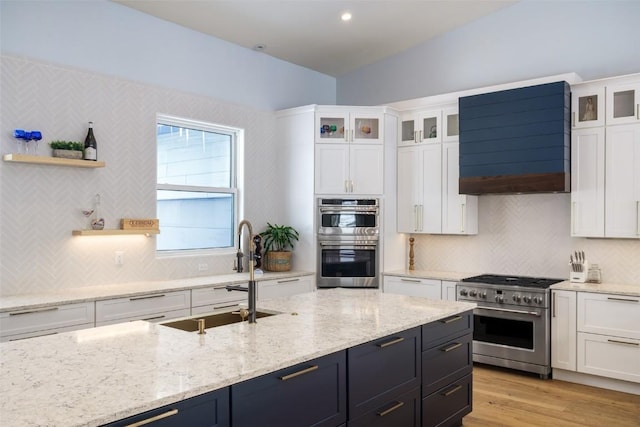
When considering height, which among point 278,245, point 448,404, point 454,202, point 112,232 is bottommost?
point 448,404

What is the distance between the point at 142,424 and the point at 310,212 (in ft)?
13.6

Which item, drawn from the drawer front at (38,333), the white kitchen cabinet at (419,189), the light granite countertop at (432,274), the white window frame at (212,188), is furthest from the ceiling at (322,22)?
the drawer front at (38,333)

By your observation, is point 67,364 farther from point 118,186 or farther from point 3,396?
point 118,186

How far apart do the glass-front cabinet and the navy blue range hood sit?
0.07 meters

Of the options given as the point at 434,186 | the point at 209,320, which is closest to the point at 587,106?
the point at 434,186

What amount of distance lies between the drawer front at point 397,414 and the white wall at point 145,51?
11.6 ft

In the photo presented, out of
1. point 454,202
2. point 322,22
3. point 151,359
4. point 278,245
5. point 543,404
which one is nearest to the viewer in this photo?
point 151,359

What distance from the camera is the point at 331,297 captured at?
351 centimetres

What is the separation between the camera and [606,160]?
4480 millimetres

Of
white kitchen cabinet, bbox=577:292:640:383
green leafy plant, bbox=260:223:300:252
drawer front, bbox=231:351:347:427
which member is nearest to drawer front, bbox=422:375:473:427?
drawer front, bbox=231:351:347:427

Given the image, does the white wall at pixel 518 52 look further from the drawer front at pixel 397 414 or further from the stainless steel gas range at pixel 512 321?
the drawer front at pixel 397 414

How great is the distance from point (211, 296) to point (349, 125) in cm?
239

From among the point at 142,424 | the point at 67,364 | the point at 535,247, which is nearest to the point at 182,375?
the point at 142,424

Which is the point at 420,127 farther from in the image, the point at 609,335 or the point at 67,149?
the point at 67,149
